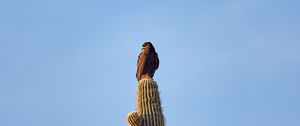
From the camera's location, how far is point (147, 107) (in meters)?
26.4

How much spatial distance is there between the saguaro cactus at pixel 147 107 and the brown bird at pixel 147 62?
644 mm

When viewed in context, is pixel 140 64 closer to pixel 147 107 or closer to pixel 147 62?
pixel 147 62

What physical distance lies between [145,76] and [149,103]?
5.22 feet

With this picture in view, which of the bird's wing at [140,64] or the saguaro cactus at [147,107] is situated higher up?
the bird's wing at [140,64]

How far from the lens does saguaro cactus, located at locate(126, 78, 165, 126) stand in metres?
25.8

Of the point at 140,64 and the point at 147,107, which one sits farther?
the point at 140,64

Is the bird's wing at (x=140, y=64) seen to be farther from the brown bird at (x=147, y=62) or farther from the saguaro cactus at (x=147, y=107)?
the saguaro cactus at (x=147, y=107)

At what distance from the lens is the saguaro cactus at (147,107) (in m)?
25.8

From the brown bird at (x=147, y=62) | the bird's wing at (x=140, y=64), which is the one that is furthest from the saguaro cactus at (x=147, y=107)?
the bird's wing at (x=140, y=64)

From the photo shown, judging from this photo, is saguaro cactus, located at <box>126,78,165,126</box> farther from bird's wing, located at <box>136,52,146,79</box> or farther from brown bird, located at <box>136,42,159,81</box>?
bird's wing, located at <box>136,52,146,79</box>

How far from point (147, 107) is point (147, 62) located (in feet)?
7.51

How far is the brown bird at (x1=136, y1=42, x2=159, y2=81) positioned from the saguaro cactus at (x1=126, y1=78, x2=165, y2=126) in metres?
0.64

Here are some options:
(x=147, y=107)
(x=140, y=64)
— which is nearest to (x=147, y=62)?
(x=140, y=64)

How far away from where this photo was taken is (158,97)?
26.8m
